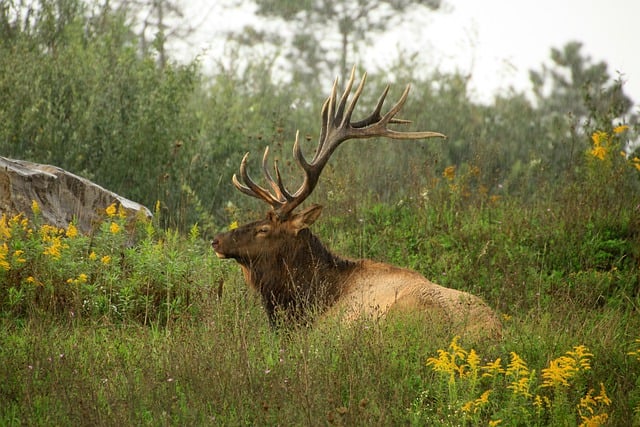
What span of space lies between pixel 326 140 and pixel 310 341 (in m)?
2.55

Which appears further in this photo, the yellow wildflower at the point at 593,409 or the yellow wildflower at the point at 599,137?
the yellow wildflower at the point at 599,137

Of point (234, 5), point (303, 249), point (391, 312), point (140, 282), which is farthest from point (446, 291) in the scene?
point (234, 5)

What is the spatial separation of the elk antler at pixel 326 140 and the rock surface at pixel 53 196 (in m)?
1.73

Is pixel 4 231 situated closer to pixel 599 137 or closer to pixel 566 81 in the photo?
pixel 599 137

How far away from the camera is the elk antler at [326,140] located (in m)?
8.00

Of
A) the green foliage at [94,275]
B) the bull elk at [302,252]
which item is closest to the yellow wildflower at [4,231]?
the green foliage at [94,275]

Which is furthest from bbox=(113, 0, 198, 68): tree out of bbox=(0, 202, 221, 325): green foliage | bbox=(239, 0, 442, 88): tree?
bbox=(0, 202, 221, 325): green foliage

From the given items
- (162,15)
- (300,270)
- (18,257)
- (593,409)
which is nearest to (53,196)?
(18,257)

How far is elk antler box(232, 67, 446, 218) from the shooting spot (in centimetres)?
800

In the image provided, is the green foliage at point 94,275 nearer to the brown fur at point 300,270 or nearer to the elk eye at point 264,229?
the brown fur at point 300,270

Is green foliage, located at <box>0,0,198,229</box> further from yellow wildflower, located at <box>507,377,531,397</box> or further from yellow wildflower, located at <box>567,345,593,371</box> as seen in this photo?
yellow wildflower, located at <box>507,377,531,397</box>

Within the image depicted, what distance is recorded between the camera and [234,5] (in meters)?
25.5

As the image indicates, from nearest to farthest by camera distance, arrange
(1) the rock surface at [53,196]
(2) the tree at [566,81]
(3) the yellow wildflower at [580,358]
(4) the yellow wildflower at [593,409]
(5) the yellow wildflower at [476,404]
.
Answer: (4) the yellow wildflower at [593,409], (5) the yellow wildflower at [476,404], (3) the yellow wildflower at [580,358], (1) the rock surface at [53,196], (2) the tree at [566,81]

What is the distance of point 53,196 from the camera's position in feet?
30.5
